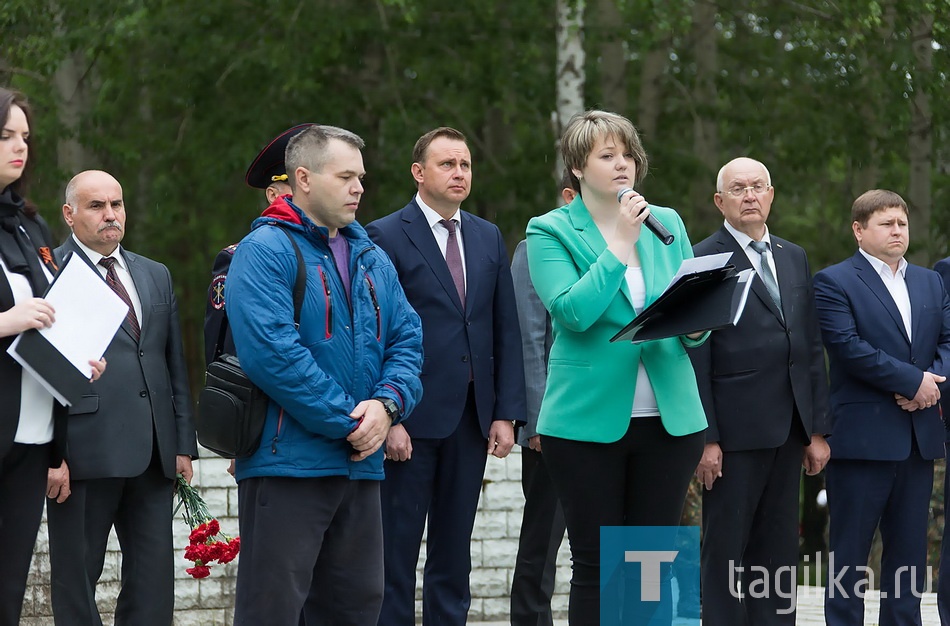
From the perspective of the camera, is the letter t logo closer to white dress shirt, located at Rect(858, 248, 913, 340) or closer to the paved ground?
white dress shirt, located at Rect(858, 248, 913, 340)

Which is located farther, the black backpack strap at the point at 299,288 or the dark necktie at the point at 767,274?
the dark necktie at the point at 767,274

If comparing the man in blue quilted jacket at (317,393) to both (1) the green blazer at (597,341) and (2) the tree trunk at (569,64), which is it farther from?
(2) the tree trunk at (569,64)

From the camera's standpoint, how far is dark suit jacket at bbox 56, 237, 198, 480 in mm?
5484

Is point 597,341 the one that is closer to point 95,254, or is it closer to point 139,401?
point 139,401

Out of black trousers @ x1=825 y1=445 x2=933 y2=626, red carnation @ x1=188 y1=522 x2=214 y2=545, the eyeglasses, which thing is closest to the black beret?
red carnation @ x1=188 y1=522 x2=214 y2=545

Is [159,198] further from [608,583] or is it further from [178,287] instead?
[608,583]

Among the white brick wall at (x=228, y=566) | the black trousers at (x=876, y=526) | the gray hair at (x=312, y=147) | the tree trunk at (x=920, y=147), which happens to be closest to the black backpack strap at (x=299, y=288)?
the gray hair at (x=312, y=147)

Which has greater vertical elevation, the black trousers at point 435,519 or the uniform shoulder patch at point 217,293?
the uniform shoulder patch at point 217,293

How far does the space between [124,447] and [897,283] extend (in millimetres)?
3580

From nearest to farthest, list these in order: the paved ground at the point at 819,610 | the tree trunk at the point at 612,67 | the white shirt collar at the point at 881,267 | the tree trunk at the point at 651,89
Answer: the white shirt collar at the point at 881,267
the paved ground at the point at 819,610
the tree trunk at the point at 612,67
the tree trunk at the point at 651,89

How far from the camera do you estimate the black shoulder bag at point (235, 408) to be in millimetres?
4367

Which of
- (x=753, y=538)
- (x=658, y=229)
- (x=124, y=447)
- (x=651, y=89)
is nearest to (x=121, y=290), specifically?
(x=124, y=447)

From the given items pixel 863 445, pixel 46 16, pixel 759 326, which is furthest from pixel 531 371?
pixel 46 16

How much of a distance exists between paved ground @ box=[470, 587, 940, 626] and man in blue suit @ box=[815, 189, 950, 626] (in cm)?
141
